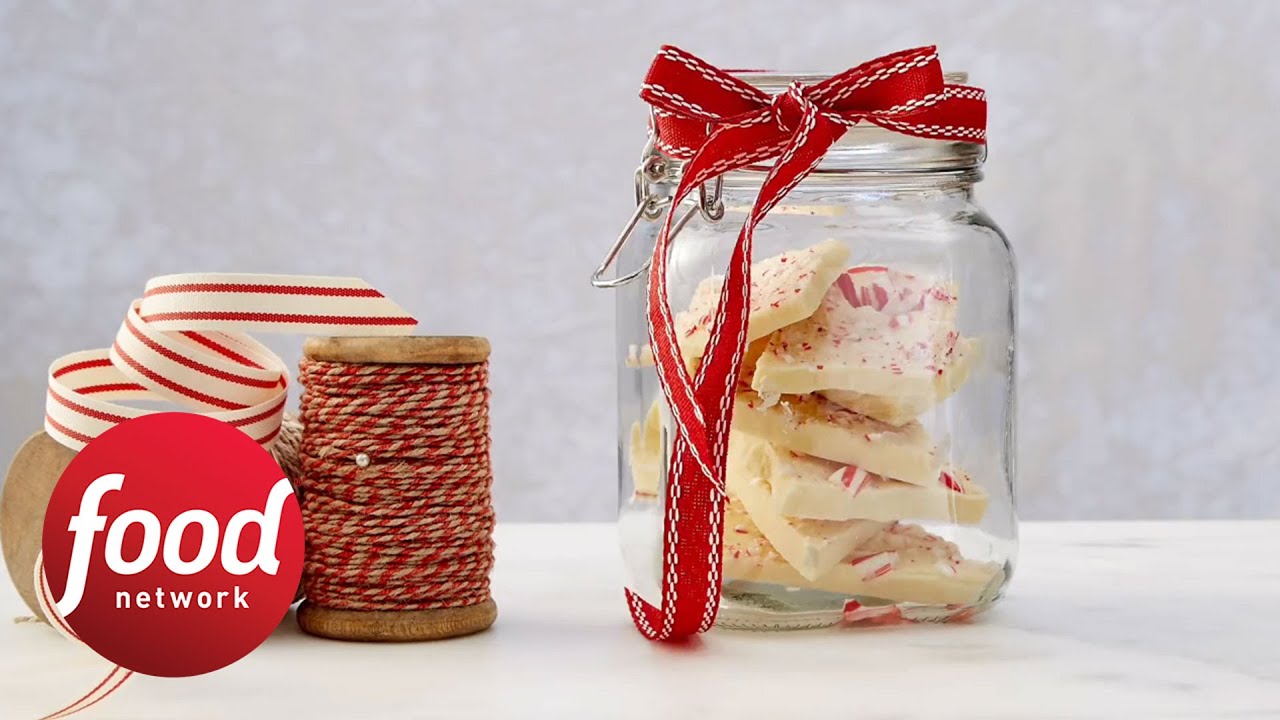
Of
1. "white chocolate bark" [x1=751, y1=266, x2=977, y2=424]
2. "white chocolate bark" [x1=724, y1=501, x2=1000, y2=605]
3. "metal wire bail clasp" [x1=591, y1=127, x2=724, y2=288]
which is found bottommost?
"white chocolate bark" [x1=724, y1=501, x2=1000, y2=605]

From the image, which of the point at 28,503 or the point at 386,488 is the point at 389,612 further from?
the point at 28,503

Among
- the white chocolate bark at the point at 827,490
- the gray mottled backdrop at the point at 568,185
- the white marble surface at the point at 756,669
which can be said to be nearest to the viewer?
the white marble surface at the point at 756,669

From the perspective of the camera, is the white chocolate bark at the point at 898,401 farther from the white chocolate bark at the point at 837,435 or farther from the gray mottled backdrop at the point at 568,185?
the gray mottled backdrop at the point at 568,185

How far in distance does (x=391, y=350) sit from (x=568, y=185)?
4.49 feet

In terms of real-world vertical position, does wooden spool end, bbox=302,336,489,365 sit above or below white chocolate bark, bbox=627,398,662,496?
above

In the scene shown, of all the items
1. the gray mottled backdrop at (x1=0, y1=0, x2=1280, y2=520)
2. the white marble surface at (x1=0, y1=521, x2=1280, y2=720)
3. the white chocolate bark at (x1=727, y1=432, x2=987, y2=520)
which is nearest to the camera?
the white marble surface at (x1=0, y1=521, x2=1280, y2=720)

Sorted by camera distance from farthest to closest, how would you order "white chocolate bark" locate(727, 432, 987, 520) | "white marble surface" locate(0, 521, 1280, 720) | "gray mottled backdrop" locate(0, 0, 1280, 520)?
"gray mottled backdrop" locate(0, 0, 1280, 520), "white chocolate bark" locate(727, 432, 987, 520), "white marble surface" locate(0, 521, 1280, 720)

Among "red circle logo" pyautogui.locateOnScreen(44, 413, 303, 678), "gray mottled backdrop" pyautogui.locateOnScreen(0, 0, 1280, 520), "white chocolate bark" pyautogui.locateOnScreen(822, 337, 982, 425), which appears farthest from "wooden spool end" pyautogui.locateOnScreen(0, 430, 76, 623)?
"gray mottled backdrop" pyautogui.locateOnScreen(0, 0, 1280, 520)

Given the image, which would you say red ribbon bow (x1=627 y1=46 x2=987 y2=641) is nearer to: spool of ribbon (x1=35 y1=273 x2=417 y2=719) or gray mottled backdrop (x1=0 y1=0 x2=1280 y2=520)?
spool of ribbon (x1=35 y1=273 x2=417 y2=719)

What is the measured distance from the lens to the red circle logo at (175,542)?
0.62m

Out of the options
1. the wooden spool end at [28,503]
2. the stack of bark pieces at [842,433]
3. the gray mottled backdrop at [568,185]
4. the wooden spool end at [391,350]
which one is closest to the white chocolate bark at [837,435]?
the stack of bark pieces at [842,433]

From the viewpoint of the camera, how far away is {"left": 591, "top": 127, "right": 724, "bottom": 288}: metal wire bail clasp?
2.45 feet

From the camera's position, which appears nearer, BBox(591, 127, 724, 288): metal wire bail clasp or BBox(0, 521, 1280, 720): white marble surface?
BBox(0, 521, 1280, 720): white marble surface

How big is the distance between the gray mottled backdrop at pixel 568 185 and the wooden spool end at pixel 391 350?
1299 mm
